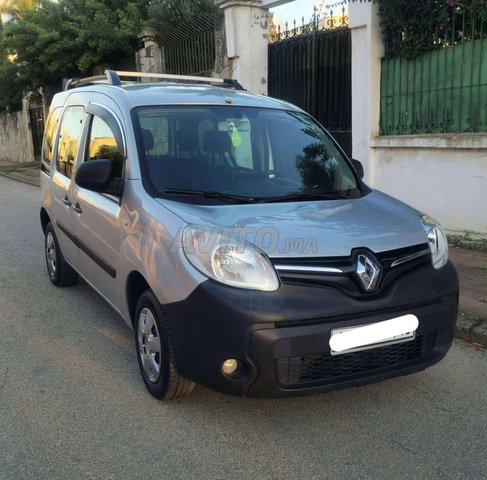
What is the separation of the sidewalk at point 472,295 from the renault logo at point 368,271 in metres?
1.74

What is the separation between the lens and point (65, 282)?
5402 mm

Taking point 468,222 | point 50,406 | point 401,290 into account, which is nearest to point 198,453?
point 50,406

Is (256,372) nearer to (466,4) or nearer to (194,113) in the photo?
(194,113)

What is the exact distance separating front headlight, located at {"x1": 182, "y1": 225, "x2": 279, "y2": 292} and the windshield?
2.02ft

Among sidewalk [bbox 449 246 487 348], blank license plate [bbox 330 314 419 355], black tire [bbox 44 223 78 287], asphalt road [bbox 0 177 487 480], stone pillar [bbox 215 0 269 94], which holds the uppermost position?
stone pillar [bbox 215 0 269 94]

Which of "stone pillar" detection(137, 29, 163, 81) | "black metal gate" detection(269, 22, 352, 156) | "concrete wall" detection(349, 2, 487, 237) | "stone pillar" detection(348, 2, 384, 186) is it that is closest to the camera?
"concrete wall" detection(349, 2, 487, 237)

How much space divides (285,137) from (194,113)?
688 mm

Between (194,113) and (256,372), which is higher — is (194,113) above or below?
above

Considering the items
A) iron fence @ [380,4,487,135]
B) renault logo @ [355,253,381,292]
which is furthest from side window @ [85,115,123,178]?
iron fence @ [380,4,487,135]

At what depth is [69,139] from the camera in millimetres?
4730

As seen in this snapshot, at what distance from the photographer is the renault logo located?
2736 mm

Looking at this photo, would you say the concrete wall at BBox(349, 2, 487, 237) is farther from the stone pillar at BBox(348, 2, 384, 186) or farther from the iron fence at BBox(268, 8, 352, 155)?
the iron fence at BBox(268, 8, 352, 155)

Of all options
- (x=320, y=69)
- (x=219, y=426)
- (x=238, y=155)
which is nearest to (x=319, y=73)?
(x=320, y=69)

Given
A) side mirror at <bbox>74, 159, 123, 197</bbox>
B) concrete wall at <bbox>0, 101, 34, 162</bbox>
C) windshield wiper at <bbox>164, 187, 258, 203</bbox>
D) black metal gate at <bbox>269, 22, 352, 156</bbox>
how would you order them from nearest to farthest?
1. windshield wiper at <bbox>164, 187, 258, 203</bbox>
2. side mirror at <bbox>74, 159, 123, 197</bbox>
3. black metal gate at <bbox>269, 22, 352, 156</bbox>
4. concrete wall at <bbox>0, 101, 34, 162</bbox>
